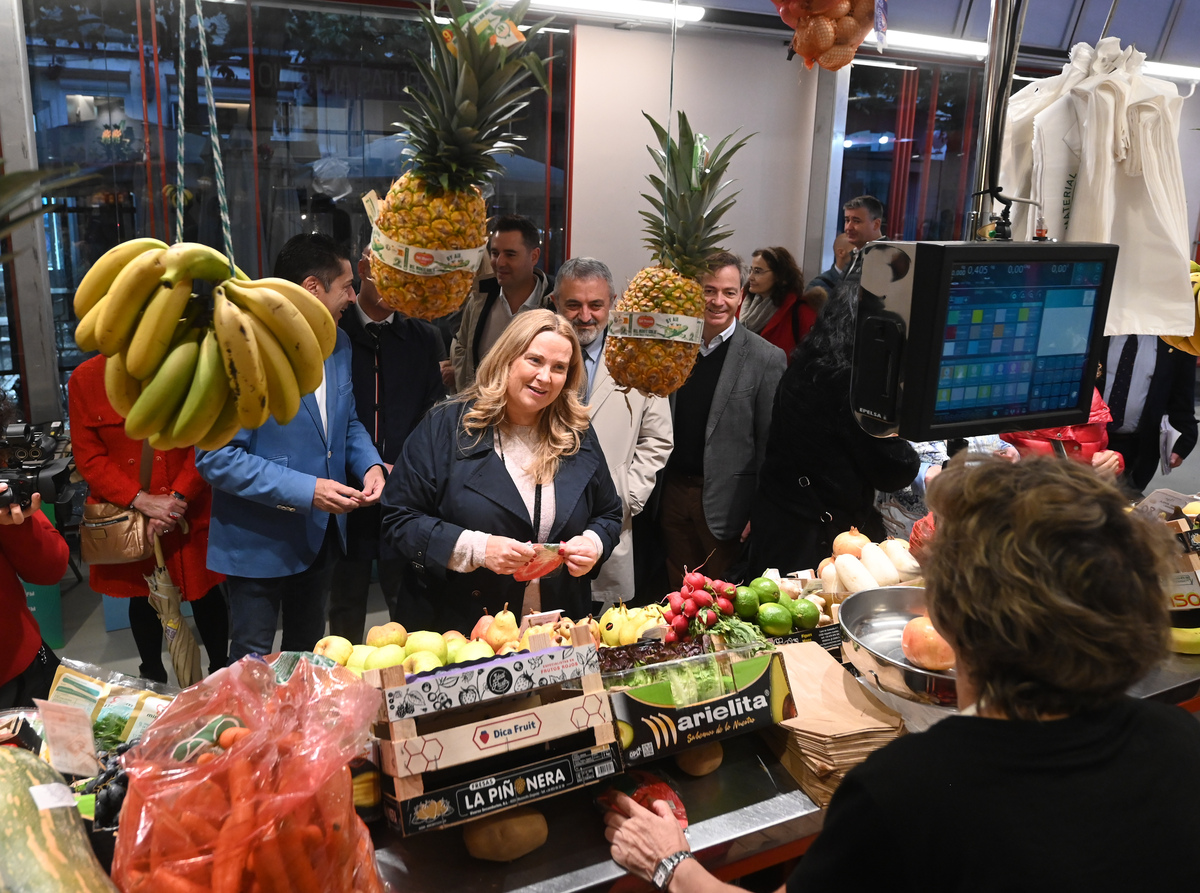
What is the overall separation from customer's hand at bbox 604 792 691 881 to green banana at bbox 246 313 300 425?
89 centimetres

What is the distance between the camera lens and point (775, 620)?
2104 millimetres

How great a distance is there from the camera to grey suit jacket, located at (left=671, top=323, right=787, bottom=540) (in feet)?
12.3

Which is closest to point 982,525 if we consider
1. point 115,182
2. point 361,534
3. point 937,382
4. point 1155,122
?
point 937,382

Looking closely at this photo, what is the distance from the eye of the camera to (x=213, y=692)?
1342mm

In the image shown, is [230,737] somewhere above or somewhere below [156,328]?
below

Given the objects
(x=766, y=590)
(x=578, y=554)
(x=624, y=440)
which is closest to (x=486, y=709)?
(x=766, y=590)

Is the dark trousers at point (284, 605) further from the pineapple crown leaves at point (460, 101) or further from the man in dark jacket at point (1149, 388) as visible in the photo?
the man in dark jacket at point (1149, 388)

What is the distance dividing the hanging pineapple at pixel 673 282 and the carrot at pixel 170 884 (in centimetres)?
170

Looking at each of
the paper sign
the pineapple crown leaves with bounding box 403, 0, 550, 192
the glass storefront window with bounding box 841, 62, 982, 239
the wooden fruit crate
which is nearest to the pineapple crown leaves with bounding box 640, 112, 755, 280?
the pineapple crown leaves with bounding box 403, 0, 550, 192

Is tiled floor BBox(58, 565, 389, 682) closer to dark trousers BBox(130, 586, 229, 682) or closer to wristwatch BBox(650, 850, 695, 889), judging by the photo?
dark trousers BBox(130, 586, 229, 682)

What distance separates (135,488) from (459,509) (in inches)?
56.6

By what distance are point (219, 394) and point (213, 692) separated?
45 cm

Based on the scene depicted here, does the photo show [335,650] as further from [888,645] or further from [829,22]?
[829,22]

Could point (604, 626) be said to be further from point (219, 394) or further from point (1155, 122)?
point (1155, 122)
